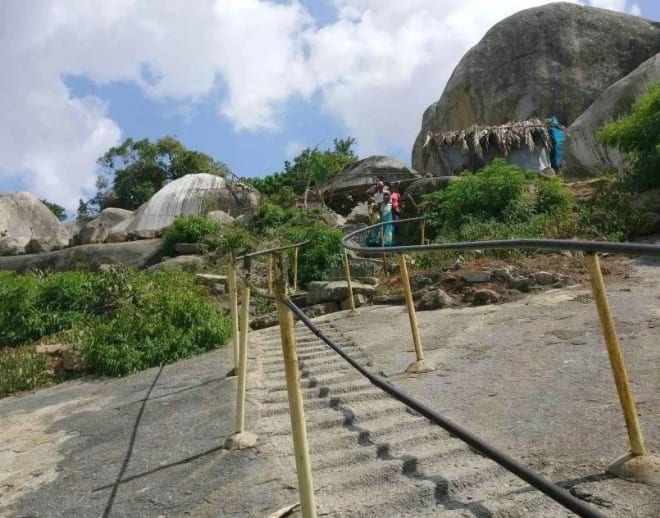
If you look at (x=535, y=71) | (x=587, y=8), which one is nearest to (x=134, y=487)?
(x=535, y=71)

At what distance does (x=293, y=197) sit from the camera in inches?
818

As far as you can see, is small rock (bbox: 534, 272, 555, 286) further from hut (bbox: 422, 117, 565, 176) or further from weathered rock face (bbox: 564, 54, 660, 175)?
hut (bbox: 422, 117, 565, 176)

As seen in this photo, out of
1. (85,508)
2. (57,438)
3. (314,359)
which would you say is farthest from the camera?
(314,359)

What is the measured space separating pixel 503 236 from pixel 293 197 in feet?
35.2

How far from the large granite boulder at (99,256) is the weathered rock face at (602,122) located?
11.8 metres

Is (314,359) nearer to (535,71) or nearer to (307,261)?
(307,261)

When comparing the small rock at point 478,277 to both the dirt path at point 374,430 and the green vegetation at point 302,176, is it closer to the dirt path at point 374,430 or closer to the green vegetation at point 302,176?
Result: the dirt path at point 374,430

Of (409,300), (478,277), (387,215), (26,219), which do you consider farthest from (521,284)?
(26,219)

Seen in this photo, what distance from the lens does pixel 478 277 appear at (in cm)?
814

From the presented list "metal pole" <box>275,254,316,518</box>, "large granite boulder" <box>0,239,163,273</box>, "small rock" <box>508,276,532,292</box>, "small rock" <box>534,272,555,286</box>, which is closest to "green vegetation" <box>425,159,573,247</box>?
"small rock" <box>534,272,555,286</box>

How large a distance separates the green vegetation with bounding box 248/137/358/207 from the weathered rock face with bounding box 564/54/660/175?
7.79 metres

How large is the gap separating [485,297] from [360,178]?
16.2m

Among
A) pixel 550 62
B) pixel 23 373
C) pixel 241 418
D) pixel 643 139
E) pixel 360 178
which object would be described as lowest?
pixel 241 418

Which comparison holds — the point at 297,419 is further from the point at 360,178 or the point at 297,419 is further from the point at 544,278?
the point at 360,178
